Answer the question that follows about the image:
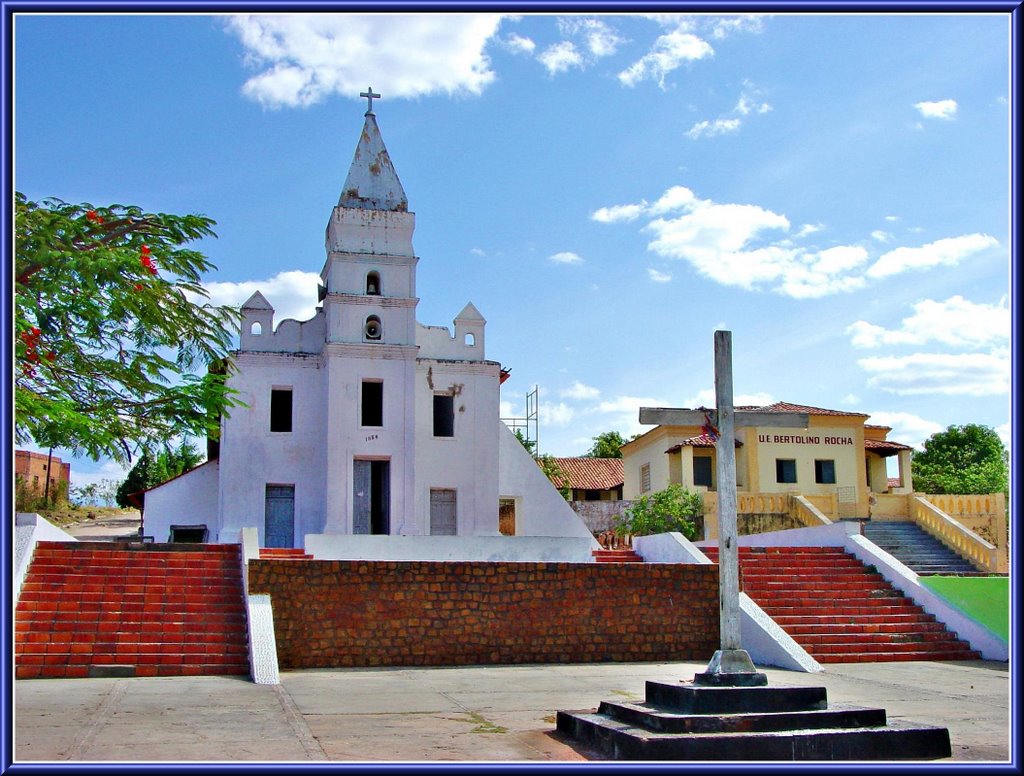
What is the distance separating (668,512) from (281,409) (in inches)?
443

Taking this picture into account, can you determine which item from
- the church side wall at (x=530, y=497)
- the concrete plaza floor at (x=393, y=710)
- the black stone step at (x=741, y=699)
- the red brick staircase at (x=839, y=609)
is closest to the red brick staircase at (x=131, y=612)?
the concrete plaza floor at (x=393, y=710)

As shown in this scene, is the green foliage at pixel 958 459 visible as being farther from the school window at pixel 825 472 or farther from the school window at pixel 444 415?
the school window at pixel 444 415

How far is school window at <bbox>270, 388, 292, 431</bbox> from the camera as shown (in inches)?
910

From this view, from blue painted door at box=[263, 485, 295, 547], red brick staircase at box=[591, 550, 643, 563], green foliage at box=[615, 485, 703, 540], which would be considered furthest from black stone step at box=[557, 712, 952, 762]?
green foliage at box=[615, 485, 703, 540]

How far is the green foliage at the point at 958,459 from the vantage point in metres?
44.4

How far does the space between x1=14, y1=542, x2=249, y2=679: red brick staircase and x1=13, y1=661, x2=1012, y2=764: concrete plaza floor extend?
0.69m

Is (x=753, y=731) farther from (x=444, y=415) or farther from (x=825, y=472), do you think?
(x=825, y=472)

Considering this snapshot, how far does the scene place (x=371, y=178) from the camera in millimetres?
24391

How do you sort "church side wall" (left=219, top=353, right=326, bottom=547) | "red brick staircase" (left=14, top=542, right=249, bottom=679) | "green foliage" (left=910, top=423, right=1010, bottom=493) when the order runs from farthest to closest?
1. "green foliage" (left=910, top=423, right=1010, bottom=493)
2. "church side wall" (left=219, top=353, right=326, bottom=547)
3. "red brick staircase" (left=14, top=542, right=249, bottom=679)

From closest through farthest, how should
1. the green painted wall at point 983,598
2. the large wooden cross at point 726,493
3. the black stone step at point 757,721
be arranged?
the black stone step at point 757,721 < the large wooden cross at point 726,493 < the green painted wall at point 983,598

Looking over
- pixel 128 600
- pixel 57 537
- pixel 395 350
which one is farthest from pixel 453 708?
pixel 395 350

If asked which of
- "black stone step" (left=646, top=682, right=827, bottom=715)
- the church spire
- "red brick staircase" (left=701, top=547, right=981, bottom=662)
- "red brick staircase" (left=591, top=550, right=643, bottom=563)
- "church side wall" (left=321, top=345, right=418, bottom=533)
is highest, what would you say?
the church spire

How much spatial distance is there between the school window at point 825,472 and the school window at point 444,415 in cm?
1301

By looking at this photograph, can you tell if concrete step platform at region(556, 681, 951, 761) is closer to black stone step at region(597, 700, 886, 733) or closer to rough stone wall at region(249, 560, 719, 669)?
black stone step at region(597, 700, 886, 733)
